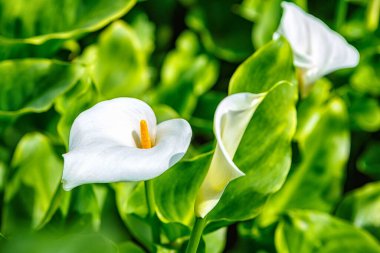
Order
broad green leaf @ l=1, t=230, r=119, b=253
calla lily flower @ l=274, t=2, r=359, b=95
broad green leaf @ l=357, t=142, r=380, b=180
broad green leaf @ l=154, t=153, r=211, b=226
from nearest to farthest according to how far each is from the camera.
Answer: broad green leaf @ l=1, t=230, r=119, b=253 → broad green leaf @ l=154, t=153, r=211, b=226 → calla lily flower @ l=274, t=2, r=359, b=95 → broad green leaf @ l=357, t=142, r=380, b=180

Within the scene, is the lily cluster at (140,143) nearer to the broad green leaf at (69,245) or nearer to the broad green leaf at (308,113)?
the broad green leaf at (69,245)

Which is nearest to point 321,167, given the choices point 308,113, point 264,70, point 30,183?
point 308,113

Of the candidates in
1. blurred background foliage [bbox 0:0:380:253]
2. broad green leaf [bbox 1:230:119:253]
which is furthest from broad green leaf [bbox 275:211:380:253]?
broad green leaf [bbox 1:230:119:253]

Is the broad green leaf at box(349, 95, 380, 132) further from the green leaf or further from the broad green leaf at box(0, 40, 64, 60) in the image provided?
the broad green leaf at box(0, 40, 64, 60)

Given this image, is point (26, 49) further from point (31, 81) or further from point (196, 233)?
point (196, 233)

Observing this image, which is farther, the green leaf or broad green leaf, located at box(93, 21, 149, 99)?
the green leaf

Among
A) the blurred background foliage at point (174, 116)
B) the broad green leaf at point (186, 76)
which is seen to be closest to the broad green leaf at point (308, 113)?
the blurred background foliage at point (174, 116)

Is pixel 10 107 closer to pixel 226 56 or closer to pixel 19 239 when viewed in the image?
pixel 19 239
